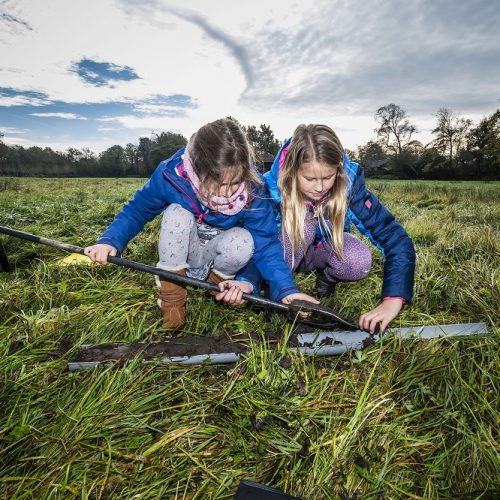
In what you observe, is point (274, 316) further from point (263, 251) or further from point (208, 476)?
point (208, 476)

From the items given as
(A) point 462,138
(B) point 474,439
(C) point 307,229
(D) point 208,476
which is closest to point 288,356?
(D) point 208,476

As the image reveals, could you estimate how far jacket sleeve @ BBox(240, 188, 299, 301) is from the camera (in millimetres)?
2061

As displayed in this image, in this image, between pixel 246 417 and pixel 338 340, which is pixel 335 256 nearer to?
pixel 338 340

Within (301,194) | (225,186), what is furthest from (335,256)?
(225,186)

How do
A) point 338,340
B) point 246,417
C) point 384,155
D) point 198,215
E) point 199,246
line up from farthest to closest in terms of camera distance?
point 384,155
point 199,246
point 198,215
point 338,340
point 246,417

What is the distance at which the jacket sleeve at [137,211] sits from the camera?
2031mm

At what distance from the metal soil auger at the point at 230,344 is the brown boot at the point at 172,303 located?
106 millimetres

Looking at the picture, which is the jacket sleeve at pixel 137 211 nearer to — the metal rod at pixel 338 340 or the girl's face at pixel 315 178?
the metal rod at pixel 338 340

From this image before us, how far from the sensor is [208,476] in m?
1.15

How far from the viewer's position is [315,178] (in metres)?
1.97

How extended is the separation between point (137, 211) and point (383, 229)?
1653mm

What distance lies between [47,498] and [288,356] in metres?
1.09

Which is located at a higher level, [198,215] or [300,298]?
[198,215]

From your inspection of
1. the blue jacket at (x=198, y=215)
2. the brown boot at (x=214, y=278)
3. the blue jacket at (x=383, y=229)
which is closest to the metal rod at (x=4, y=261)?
the blue jacket at (x=198, y=215)
